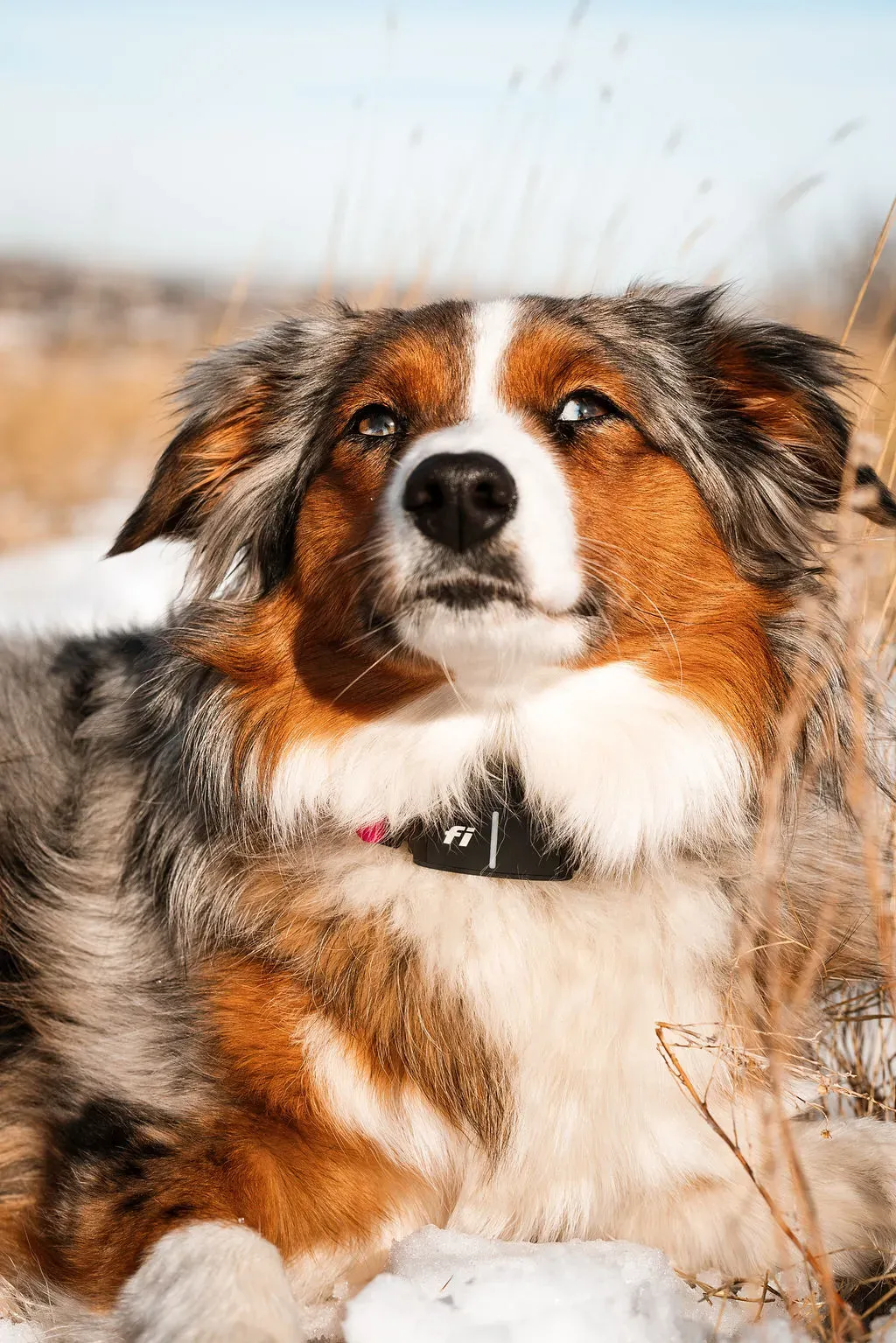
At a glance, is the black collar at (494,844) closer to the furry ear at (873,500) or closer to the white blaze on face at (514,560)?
the white blaze on face at (514,560)

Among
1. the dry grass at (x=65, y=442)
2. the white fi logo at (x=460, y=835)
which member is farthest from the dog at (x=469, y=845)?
the dry grass at (x=65, y=442)

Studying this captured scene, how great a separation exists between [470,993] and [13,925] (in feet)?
4.32

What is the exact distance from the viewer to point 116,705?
360 centimetres

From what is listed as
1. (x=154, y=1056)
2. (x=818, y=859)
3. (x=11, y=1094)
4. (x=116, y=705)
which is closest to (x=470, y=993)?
(x=154, y=1056)

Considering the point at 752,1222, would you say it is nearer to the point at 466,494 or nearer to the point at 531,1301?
the point at 531,1301

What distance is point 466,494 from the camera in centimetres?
240

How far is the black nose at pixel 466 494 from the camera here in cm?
240

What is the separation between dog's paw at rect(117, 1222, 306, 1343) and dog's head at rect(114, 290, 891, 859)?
1.08m

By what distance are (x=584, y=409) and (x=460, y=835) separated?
1.06 meters

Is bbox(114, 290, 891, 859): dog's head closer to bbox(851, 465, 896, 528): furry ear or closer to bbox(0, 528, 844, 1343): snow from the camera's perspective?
bbox(851, 465, 896, 528): furry ear

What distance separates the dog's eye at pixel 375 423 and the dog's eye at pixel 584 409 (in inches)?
16.2

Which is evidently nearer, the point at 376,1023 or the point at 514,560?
the point at 514,560

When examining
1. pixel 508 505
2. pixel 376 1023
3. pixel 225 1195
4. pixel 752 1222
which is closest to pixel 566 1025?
pixel 376 1023

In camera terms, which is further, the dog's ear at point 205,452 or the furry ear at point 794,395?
the dog's ear at point 205,452
